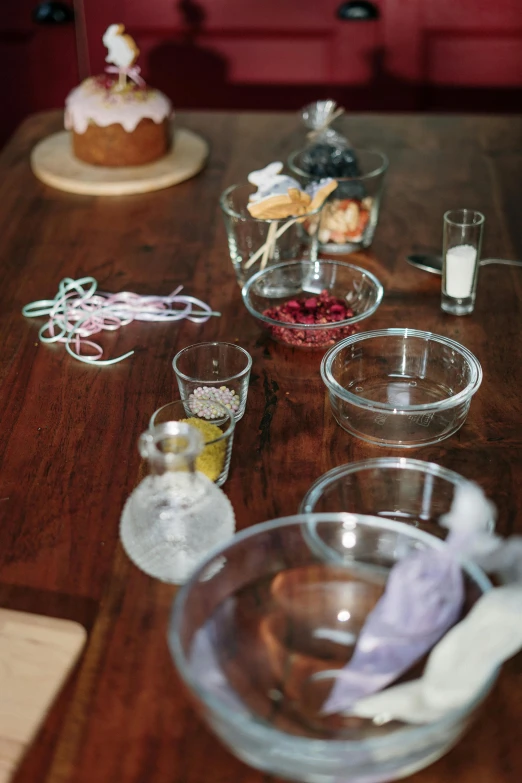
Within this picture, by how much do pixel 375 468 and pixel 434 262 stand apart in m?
0.61

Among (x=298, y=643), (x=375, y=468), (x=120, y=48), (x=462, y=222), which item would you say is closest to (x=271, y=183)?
(x=462, y=222)

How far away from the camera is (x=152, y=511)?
0.87 m

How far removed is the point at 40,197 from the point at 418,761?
1.39 metres

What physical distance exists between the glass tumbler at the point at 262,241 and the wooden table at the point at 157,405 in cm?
5

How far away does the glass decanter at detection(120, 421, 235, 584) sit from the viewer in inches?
33.4

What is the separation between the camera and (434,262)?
1.47 meters

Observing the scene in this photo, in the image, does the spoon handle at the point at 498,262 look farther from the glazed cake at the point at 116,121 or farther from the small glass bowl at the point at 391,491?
the glazed cake at the point at 116,121

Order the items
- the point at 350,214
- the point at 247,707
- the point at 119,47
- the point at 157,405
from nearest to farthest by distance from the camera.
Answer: the point at 247,707 → the point at 157,405 → the point at 350,214 → the point at 119,47

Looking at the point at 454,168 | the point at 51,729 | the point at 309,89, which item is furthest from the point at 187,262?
the point at 309,89

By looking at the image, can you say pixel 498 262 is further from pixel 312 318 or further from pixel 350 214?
pixel 312 318

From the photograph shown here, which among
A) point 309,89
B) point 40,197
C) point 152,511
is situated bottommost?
point 309,89

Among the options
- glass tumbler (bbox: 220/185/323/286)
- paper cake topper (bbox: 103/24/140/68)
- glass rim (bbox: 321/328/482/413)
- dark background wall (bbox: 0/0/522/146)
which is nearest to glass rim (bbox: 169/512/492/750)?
glass rim (bbox: 321/328/482/413)

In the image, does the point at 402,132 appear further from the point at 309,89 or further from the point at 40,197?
the point at 309,89

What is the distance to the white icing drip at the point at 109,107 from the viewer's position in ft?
5.79
